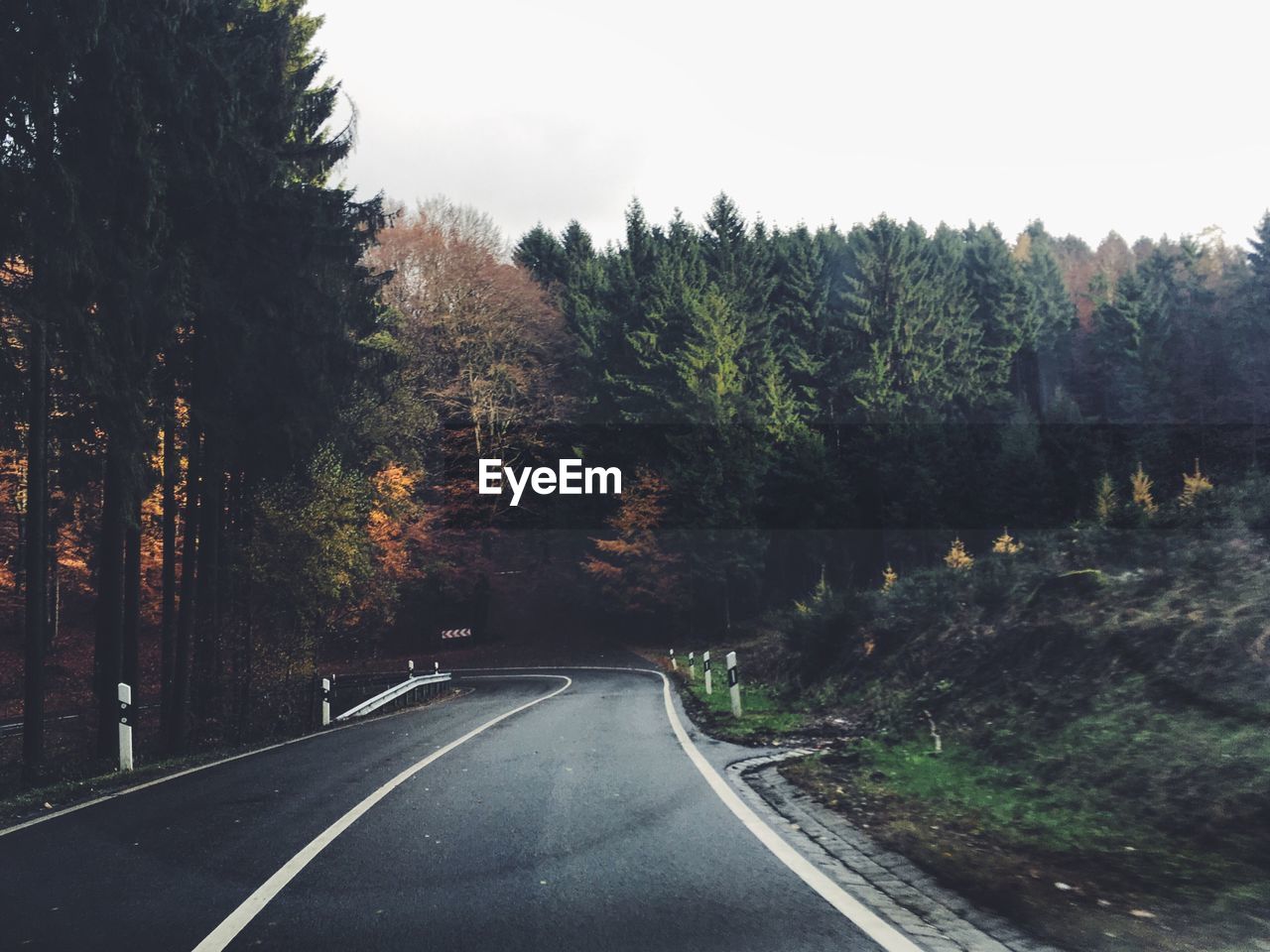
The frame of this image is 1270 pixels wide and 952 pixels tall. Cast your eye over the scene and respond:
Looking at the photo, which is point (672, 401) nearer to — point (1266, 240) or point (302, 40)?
point (302, 40)

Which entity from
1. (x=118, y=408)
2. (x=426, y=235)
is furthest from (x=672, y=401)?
(x=118, y=408)

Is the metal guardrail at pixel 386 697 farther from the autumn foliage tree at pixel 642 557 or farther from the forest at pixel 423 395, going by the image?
the autumn foliage tree at pixel 642 557

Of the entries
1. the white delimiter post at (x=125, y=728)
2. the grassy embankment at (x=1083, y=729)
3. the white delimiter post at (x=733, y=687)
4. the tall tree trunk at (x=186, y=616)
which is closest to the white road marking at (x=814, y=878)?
the grassy embankment at (x=1083, y=729)

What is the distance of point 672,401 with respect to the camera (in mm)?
49250

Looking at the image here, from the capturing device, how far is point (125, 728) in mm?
12367

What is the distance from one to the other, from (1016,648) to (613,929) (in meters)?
9.24

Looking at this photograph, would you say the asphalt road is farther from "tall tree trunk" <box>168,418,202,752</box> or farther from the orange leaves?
the orange leaves

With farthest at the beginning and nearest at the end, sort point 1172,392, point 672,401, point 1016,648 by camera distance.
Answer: point 1172,392 < point 672,401 < point 1016,648

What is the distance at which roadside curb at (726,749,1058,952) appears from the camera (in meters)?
4.34

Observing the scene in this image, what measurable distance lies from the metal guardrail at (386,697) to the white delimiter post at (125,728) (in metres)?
8.38

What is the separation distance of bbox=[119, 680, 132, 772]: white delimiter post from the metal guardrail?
330 inches

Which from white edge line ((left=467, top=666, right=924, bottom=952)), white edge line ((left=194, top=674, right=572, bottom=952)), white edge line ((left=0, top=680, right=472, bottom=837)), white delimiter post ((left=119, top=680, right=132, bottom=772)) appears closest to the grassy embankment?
white edge line ((left=467, top=666, right=924, bottom=952))

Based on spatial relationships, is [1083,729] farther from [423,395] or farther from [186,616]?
[423,395]

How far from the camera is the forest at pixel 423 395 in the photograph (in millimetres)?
14117
